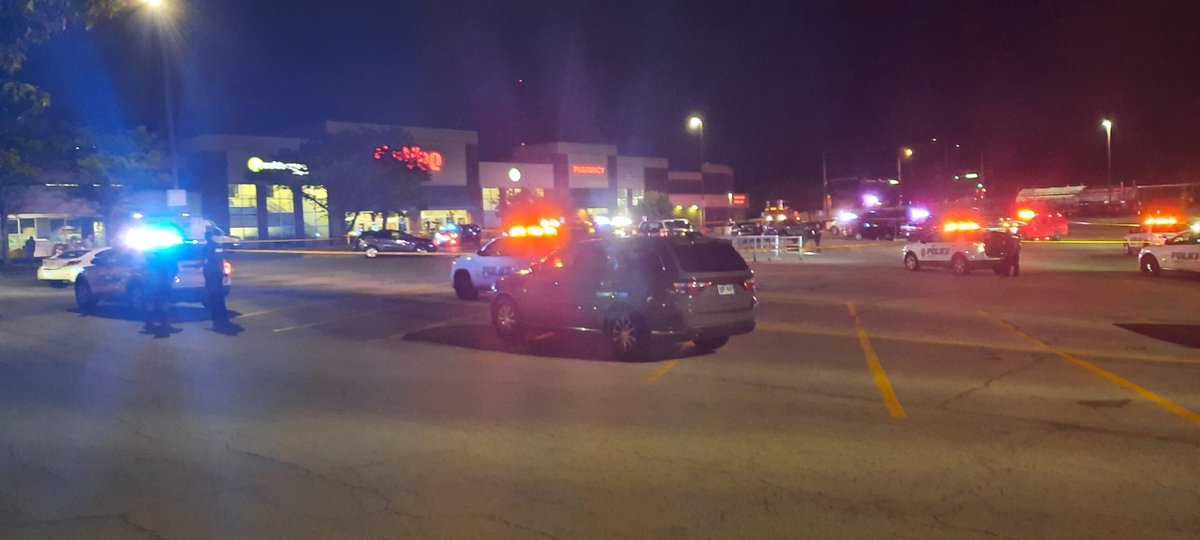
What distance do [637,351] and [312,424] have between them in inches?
196

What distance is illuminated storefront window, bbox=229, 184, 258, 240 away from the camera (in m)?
72.7

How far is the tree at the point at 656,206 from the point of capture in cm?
8662

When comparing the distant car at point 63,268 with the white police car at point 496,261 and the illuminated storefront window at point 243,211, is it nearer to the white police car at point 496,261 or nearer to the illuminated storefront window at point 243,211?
the white police car at point 496,261

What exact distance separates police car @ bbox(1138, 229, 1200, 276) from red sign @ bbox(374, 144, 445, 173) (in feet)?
178

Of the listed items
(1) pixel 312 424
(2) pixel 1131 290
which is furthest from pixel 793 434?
(2) pixel 1131 290

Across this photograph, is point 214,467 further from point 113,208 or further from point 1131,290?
point 113,208

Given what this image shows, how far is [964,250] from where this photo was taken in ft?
92.3

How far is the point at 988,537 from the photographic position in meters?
6.16

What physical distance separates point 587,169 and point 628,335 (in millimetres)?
78756

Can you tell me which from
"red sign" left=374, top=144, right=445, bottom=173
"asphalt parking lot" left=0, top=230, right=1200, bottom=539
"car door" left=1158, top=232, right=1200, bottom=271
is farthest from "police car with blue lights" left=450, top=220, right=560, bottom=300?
"red sign" left=374, top=144, right=445, bottom=173

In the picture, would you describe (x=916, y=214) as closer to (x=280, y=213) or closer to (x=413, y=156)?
(x=413, y=156)

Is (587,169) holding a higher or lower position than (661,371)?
higher

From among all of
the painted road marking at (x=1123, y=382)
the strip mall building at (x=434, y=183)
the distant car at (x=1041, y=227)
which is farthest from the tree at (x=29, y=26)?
the strip mall building at (x=434, y=183)

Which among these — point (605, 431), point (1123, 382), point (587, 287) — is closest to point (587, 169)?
point (587, 287)
